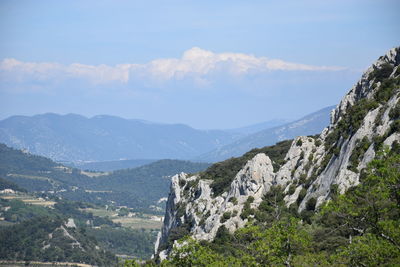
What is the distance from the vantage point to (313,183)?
2505 inches

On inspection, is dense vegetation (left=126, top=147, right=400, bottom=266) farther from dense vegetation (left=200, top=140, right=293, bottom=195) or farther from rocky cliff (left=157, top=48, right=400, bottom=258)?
dense vegetation (left=200, top=140, right=293, bottom=195)

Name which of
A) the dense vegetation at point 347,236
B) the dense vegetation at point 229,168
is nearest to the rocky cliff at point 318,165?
the dense vegetation at point 229,168

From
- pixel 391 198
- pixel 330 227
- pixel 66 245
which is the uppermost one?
pixel 391 198

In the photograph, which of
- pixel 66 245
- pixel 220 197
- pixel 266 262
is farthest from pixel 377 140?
pixel 66 245

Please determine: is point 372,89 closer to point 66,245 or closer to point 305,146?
point 305,146

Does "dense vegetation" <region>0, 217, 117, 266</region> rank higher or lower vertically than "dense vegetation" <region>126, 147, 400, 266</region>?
lower

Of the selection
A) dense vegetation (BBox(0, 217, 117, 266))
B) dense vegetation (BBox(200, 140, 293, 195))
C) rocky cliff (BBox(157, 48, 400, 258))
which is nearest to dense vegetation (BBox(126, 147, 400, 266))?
rocky cliff (BBox(157, 48, 400, 258))

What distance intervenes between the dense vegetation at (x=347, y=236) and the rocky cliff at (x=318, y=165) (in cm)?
Answer: 647

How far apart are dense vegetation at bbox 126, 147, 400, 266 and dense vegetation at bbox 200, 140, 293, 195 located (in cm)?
3443

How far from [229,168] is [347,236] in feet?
178

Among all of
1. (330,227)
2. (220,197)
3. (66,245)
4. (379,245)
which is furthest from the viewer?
(66,245)

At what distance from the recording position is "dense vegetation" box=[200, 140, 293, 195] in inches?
3546

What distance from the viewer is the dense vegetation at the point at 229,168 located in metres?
90.1

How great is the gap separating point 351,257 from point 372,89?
38007 millimetres
